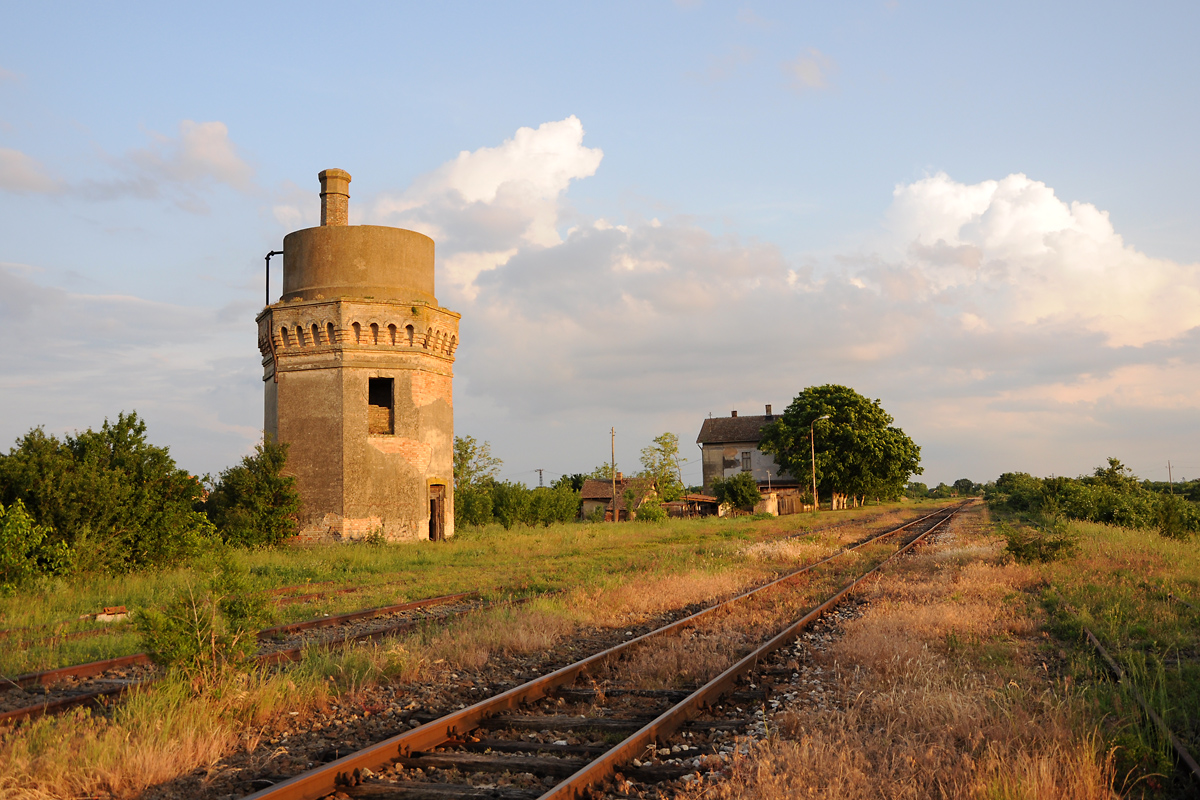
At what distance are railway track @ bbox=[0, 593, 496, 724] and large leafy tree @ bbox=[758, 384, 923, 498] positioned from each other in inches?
1901

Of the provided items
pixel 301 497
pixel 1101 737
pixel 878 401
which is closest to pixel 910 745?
pixel 1101 737

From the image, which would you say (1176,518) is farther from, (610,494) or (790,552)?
(610,494)

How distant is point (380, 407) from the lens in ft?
82.6

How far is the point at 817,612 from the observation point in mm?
10891

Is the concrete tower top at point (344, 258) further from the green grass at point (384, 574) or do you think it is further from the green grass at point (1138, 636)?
the green grass at point (1138, 636)

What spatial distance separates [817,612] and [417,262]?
18460mm

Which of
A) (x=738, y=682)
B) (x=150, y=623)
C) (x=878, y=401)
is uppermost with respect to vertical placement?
(x=878, y=401)

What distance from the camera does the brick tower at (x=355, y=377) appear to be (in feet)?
76.3

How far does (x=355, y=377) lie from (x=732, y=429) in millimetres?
57428

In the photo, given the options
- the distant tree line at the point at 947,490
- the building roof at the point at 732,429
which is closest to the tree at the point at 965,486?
the distant tree line at the point at 947,490

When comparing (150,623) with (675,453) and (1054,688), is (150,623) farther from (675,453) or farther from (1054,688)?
(675,453)

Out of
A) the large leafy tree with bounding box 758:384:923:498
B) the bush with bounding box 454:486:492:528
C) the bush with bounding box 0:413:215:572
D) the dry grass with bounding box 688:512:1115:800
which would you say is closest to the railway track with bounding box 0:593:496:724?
the dry grass with bounding box 688:512:1115:800

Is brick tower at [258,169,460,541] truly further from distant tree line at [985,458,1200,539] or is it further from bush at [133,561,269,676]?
distant tree line at [985,458,1200,539]

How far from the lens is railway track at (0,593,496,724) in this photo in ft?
22.1
